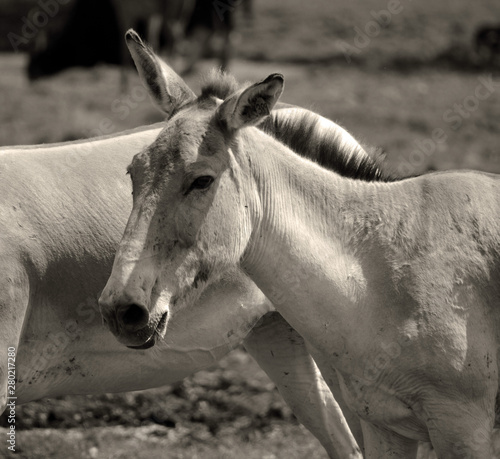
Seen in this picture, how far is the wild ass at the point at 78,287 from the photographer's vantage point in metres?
4.48

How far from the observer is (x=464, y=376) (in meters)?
3.79

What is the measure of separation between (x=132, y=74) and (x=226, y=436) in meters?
10.8

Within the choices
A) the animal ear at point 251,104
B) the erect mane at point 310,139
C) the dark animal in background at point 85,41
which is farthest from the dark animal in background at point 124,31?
the animal ear at point 251,104

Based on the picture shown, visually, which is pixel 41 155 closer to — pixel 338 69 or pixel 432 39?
pixel 338 69

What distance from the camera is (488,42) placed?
57.0 feet

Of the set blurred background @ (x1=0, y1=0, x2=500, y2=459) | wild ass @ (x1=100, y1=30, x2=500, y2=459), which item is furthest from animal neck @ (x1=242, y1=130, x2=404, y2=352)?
blurred background @ (x1=0, y1=0, x2=500, y2=459)

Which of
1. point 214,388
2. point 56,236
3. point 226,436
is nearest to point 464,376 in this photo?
point 56,236

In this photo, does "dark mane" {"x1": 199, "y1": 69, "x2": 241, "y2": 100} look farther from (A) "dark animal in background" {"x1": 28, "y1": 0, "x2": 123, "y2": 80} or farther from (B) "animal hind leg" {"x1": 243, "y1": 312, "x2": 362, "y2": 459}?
(A) "dark animal in background" {"x1": 28, "y1": 0, "x2": 123, "y2": 80}

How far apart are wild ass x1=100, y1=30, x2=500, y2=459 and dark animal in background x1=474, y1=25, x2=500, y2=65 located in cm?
1377

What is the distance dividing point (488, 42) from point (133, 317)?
15.3 m

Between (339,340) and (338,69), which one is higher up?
(339,340)

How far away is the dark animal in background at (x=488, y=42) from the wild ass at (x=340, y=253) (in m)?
13.8

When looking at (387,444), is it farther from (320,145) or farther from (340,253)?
(320,145)

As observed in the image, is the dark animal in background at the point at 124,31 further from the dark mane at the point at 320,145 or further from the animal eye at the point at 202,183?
the animal eye at the point at 202,183
